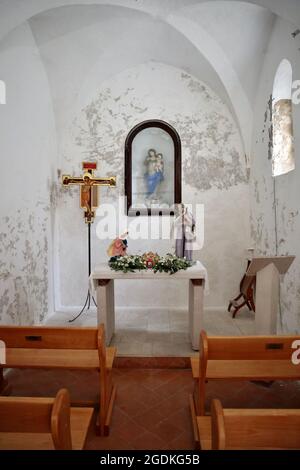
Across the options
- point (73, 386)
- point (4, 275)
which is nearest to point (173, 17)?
point (4, 275)

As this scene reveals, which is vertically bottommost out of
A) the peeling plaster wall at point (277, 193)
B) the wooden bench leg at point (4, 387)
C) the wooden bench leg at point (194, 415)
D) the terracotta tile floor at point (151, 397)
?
the terracotta tile floor at point (151, 397)

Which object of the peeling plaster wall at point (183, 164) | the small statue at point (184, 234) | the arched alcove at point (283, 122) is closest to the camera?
the arched alcove at point (283, 122)

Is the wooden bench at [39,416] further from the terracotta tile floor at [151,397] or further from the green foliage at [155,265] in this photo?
the green foliage at [155,265]

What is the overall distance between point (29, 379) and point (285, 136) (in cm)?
481

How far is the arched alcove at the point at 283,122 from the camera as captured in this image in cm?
456

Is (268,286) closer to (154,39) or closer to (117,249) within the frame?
(117,249)

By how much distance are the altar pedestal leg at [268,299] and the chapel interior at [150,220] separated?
16 millimetres

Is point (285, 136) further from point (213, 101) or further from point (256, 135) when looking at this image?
point (213, 101)

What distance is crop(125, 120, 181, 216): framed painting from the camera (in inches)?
250

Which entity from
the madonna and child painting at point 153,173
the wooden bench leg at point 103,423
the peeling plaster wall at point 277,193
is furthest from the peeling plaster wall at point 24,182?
the peeling plaster wall at point 277,193

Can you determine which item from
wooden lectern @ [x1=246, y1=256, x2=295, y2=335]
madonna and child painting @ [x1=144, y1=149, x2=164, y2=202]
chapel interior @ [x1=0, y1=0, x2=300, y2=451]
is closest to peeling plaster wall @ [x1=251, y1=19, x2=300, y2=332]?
chapel interior @ [x1=0, y1=0, x2=300, y2=451]

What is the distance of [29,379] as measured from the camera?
148 inches

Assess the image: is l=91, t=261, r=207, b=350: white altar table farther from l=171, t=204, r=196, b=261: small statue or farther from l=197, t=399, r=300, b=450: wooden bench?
l=197, t=399, r=300, b=450: wooden bench

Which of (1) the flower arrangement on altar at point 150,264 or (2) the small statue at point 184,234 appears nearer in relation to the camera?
(1) the flower arrangement on altar at point 150,264
